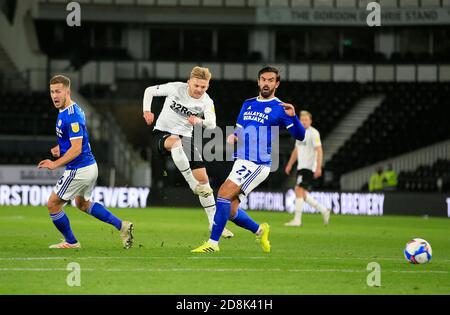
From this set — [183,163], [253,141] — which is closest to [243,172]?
[253,141]

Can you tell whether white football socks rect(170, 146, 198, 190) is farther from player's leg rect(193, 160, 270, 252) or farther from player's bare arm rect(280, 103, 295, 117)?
player's bare arm rect(280, 103, 295, 117)

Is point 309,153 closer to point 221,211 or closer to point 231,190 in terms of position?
point 231,190

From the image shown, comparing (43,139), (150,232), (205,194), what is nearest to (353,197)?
(43,139)

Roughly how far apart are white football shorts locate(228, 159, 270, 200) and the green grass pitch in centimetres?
97

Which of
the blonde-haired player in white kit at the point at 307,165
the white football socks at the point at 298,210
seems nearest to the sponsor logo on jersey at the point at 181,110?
the blonde-haired player in white kit at the point at 307,165

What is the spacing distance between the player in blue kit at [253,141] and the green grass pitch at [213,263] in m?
0.59

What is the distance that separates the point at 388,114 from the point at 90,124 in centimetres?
1240

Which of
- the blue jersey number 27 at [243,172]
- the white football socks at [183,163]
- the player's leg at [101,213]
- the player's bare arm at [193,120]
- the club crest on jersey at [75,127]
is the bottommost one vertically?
the player's leg at [101,213]

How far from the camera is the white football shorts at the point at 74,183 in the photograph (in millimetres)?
13320

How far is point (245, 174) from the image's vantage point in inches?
529

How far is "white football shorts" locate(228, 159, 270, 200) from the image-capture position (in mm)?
13422

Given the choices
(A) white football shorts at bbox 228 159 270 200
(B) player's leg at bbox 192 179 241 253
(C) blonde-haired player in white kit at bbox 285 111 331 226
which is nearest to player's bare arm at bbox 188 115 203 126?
(A) white football shorts at bbox 228 159 270 200

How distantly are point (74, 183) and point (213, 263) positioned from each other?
2.50 metres

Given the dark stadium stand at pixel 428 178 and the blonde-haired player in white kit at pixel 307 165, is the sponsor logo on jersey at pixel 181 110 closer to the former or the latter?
the blonde-haired player in white kit at pixel 307 165
